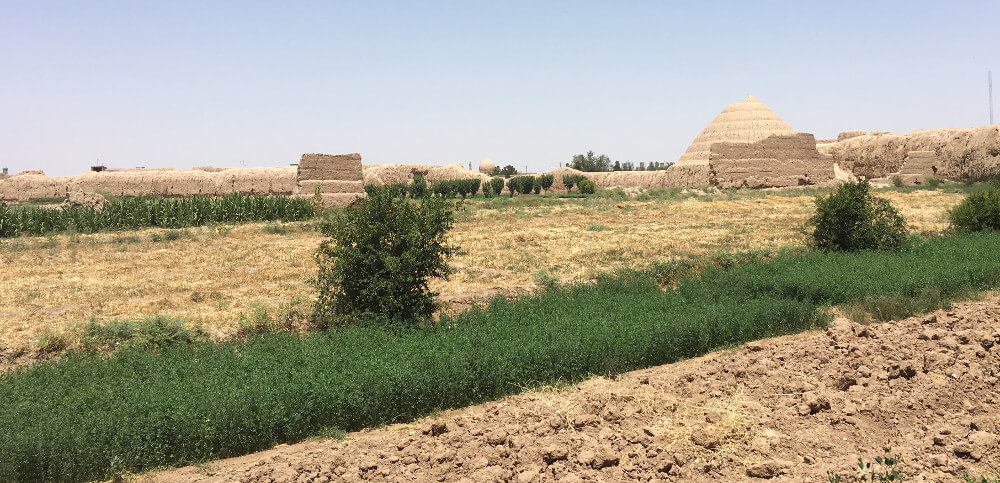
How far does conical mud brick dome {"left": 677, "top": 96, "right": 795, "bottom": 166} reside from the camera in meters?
39.4

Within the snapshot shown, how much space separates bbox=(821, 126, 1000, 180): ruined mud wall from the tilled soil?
97.1ft

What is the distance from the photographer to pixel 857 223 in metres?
13.0

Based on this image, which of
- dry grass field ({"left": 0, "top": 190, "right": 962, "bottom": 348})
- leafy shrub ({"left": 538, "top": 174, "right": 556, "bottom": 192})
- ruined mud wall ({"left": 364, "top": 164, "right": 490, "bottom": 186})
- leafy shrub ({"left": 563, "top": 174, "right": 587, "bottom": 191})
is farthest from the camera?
leafy shrub ({"left": 538, "top": 174, "right": 556, "bottom": 192})

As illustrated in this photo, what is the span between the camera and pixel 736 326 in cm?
795

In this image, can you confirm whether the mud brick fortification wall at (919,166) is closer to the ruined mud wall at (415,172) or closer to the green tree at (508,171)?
the ruined mud wall at (415,172)

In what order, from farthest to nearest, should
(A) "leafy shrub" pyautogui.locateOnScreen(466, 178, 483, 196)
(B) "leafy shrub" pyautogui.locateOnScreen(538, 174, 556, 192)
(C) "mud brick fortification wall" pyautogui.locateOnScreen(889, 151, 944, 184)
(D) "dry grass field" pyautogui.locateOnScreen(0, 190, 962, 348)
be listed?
(B) "leafy shrub" pyautogui.locateOnScreen(538, 174, 556, 192), (A) "leafy shrub" pyautogui.locateOnScreen(466, 178, 483, 196), (C) "mud brick fortification wall" pyautogui.locateOnScreen(889, 151, 944, 184), (D) "dry grass field" pyautogui.locateOnScreen(0, 190, 962, 348)

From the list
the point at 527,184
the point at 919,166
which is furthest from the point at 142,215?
the point at 919,166

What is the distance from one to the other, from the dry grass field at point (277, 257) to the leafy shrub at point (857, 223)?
1.61 meters

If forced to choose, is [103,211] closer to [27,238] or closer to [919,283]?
[27,238]

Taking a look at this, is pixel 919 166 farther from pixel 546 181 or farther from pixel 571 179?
pixel 546 181

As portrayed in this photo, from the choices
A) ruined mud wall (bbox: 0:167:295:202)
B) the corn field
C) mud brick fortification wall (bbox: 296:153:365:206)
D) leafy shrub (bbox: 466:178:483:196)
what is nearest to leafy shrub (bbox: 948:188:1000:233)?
mud brick fortification wall (bbox: 296:153:365:206)

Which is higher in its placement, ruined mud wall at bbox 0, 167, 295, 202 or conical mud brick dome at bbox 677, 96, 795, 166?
conical mud brick dome at bbox 677, 96, 795, 166

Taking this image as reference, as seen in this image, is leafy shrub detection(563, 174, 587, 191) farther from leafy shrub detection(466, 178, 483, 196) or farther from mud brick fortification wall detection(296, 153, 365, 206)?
mud brick fortification wall detection(296, 153, 365, 206)

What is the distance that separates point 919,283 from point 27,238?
63.9 feet
